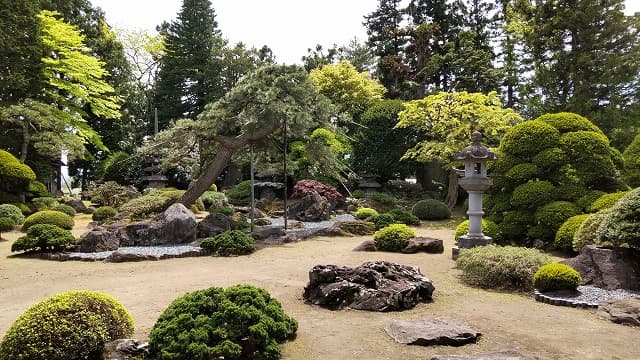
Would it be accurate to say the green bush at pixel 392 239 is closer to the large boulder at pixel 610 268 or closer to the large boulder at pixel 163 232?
the large boulder at pixel 610 268

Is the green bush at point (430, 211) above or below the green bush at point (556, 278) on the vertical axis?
above

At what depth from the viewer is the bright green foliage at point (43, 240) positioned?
11.3m

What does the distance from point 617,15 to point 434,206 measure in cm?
1277

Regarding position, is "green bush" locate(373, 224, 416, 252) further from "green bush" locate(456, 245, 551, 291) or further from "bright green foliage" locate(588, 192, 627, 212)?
"bright green foliage" locate(588, 192, 627, 212)

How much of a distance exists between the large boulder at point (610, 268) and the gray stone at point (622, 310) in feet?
3.46

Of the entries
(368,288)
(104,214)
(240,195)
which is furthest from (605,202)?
(104,214)

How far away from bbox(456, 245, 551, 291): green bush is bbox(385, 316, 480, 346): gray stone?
8.77 feet

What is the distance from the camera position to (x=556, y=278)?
24.2 feet

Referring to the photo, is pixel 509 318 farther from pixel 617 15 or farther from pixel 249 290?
pixel 617 15

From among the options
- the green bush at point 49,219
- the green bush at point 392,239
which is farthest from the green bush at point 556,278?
Result: the green bush at point 49,219

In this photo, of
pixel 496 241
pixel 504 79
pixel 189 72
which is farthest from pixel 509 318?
pixel 189 72

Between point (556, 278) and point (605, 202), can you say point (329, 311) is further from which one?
point (605, 202)

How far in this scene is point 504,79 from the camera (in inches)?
1115

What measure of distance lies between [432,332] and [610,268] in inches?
186
